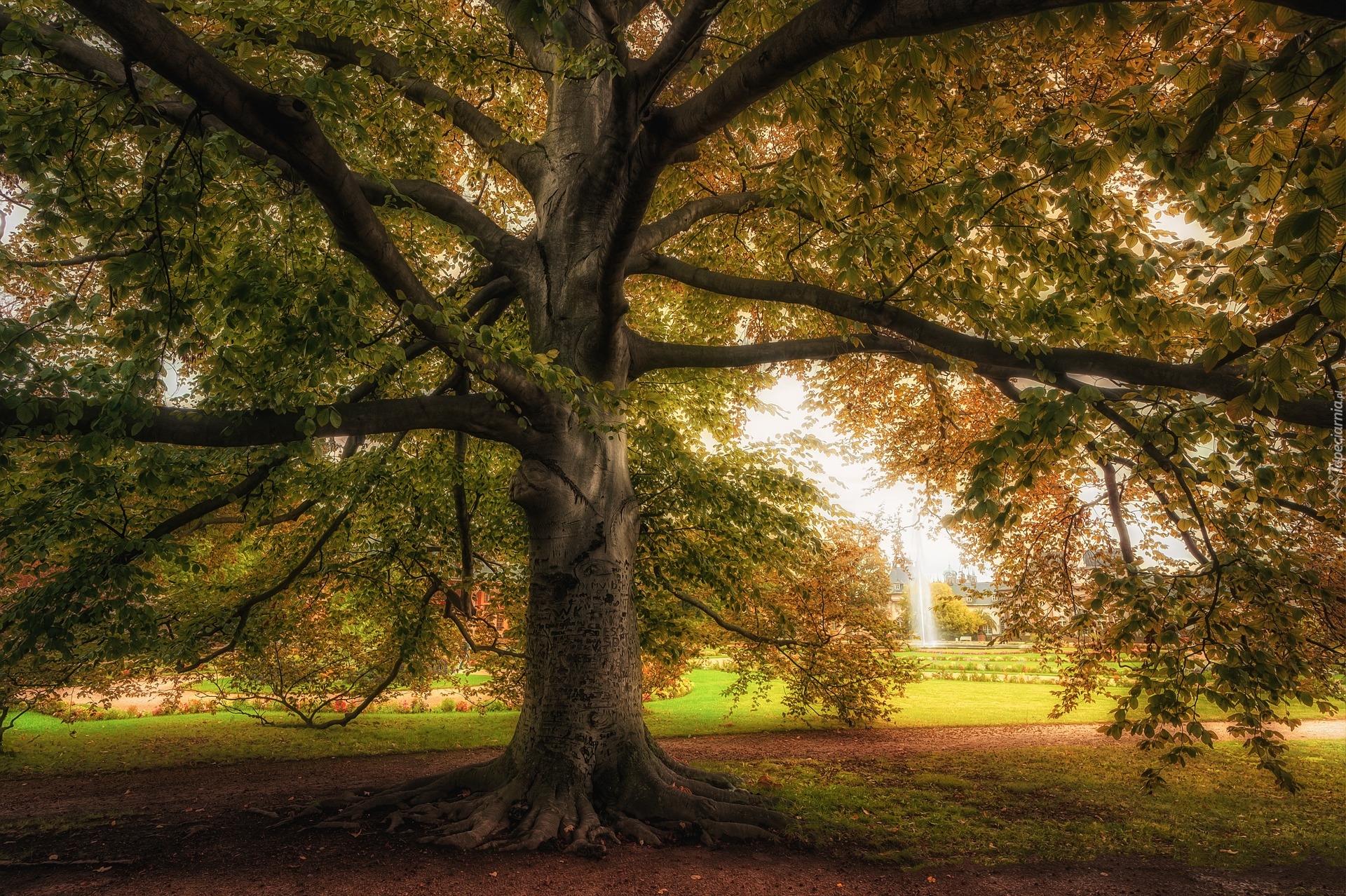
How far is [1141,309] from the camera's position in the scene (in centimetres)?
534

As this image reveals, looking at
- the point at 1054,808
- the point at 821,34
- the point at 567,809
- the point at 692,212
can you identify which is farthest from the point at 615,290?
the point at 1054,808

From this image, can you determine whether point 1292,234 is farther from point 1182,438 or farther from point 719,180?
point 719,180

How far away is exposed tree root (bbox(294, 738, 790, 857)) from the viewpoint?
5.52 metres

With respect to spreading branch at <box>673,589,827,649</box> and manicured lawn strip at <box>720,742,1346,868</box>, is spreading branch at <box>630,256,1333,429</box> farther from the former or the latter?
spreading branch at <box>673,589,827,649</box>

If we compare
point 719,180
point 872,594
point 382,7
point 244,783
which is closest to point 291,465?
point 244,783

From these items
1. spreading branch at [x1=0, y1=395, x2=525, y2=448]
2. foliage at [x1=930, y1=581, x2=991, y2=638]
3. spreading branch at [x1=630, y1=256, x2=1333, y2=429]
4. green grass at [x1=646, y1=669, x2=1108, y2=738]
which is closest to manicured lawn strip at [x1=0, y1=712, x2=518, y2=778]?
green grass at [x1=646, y1=669, x2=1108, y2=738]

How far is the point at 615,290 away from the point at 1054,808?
7286 millimetres

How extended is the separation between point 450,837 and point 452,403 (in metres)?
3.47

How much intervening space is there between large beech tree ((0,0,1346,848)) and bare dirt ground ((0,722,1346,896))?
448 mm

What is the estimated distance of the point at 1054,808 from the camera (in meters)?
7.68

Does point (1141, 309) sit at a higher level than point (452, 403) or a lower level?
higher

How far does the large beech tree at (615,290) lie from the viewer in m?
3.74

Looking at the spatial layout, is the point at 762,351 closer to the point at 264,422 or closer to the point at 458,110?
the point at 458,110

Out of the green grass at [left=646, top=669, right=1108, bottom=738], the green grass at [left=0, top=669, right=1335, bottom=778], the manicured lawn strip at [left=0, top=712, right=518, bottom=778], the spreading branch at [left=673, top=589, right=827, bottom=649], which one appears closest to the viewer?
the spreading branch at [left=673, top=589, right=827, bottom=649]
